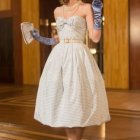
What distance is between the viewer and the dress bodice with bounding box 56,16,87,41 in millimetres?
2314

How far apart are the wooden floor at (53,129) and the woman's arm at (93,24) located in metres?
1.44

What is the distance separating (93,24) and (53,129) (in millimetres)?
1918

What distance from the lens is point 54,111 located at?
2.30 metres

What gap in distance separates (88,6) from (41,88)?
2.18 feet

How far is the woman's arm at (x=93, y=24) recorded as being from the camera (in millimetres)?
2223

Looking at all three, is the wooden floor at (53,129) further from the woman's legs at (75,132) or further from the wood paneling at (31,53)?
the wood paneling at (31,53)

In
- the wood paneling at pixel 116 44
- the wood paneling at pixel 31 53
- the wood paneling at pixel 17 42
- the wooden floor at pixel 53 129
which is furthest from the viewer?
the wood paneling at pixel 17 42

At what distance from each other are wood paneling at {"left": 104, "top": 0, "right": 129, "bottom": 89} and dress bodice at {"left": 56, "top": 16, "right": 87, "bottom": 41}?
5.72 m

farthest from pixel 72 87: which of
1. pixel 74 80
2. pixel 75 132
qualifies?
pixel 75 132

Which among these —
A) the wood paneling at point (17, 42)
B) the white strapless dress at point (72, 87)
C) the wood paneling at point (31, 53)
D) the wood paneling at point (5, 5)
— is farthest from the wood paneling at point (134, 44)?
the white strapless dress at point (72, 87)

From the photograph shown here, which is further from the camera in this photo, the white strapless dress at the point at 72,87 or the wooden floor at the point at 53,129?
the wooden floor at the point at 53,129

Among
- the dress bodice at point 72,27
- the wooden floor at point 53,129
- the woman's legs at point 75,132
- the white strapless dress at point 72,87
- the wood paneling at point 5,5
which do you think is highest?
the wood paneling at point 5,5

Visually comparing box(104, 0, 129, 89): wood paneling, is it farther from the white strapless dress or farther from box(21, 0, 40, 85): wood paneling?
the white strapless dress

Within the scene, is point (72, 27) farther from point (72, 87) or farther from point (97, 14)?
point (72, 87)
